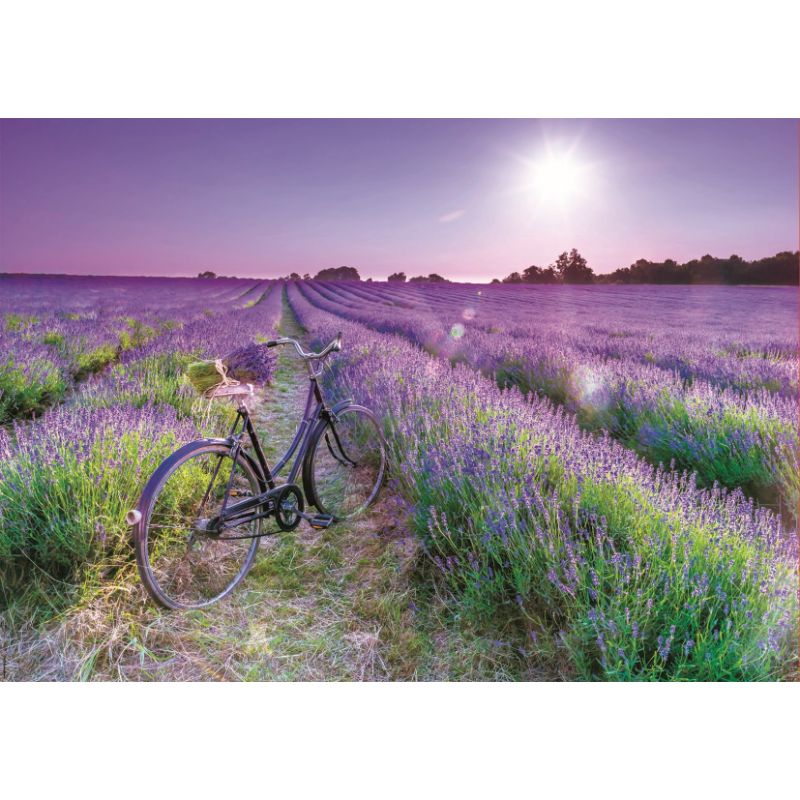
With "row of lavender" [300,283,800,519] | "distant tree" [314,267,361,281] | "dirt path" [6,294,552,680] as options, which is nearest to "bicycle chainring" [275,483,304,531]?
"dirt path" [6,294,552,680]

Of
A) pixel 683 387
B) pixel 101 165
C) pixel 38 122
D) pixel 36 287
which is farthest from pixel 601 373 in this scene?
pixel 36 287

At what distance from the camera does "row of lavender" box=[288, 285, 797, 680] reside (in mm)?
1352

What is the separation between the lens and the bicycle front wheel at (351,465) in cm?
266

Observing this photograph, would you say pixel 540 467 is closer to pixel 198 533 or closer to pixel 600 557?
pixel 600 557

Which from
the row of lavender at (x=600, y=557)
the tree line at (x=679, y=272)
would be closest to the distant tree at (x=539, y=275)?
the tree line at (x=679, y=272)

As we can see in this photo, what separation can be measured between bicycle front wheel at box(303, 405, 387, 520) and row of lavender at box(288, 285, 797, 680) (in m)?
0.51

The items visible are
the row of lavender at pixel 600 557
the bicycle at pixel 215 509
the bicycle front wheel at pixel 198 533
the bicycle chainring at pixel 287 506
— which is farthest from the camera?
the bicycle chainring at pixel 287 506

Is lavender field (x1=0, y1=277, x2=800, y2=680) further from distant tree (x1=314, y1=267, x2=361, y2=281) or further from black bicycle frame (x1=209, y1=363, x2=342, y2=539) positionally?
distant tree (x1=314, y1=267, x2=361, y2=281)

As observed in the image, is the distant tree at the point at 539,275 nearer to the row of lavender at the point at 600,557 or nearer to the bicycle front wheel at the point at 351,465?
the row of lavender at the point at 600,557

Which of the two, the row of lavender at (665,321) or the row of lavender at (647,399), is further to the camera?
the row of lavender at (665,321)

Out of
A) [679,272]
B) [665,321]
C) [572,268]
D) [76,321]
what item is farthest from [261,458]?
[665,321]

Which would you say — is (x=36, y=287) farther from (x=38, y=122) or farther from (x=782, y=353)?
(x=782, y=353)

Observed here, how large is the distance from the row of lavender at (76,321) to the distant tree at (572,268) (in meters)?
2.69

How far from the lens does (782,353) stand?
4.00m
